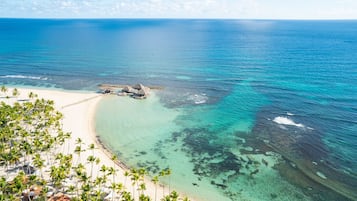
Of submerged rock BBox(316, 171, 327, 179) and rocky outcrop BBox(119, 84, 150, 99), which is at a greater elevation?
rocky outcrop BBox(119, 84, 150, 99)

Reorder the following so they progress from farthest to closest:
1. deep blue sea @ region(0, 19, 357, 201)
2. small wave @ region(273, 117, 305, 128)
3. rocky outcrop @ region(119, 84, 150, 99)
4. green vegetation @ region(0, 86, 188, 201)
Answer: rocky outcrop @ region(119, 84, 150, 99), small wave @ region(273, 117, 305, 128), deep blue sea @ region(0, 19, 357, 201), green vegetation @ region(0, 86, 188, 201)

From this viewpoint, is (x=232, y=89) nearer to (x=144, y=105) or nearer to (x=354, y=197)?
(x=144, y=105)

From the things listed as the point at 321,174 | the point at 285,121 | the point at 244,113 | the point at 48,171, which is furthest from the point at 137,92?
→ the point at 321,174

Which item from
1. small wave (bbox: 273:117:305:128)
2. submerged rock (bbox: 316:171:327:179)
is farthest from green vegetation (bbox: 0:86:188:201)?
small wave (bbox: 273:117:305:128)

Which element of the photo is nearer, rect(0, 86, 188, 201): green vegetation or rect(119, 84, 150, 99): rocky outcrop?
rect(0, 86, 188, 201): green vegetation

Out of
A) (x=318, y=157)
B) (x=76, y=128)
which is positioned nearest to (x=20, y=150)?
(x=76, y=128)

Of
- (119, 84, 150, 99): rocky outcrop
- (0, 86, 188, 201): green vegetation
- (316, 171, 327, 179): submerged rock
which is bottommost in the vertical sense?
(316, 171, 327, 179): submerged rock

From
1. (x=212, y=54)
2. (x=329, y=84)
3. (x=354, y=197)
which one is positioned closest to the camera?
(x=354, y=197)

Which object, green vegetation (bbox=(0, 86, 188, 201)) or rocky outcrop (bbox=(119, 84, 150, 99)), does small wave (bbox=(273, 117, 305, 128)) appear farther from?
rocky outcrop (bbox=(119, 84, 150, 99))
